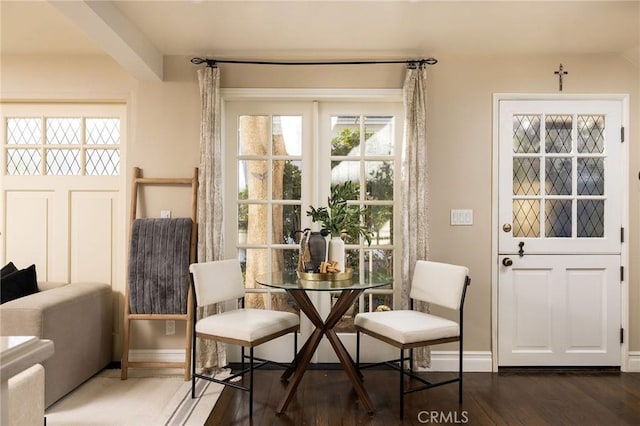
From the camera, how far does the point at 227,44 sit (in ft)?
9.89

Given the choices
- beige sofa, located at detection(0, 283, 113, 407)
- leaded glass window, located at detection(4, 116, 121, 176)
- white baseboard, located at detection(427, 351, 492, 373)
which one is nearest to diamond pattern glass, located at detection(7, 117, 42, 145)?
leaded glass window, located at detection(4, 116, 121, 176)

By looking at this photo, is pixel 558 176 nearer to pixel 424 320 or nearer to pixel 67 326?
pixel 424 320

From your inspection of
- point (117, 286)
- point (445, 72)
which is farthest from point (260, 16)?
point (117, 286)

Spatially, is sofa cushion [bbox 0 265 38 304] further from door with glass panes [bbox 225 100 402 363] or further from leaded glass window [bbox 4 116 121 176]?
door with glass panes [bbox 225 100 402 363]

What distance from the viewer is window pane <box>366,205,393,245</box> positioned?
3268 millimetres

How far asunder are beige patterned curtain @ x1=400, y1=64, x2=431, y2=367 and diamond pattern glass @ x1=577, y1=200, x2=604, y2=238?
130 cm

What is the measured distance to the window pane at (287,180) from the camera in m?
3.27

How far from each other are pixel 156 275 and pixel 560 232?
3219mm

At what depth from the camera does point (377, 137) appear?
3279 mm

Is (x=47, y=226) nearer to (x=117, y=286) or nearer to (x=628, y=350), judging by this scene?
(x=117, y=286)

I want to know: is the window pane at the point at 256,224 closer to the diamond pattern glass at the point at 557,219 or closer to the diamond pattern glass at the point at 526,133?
the diamond pattern glass at the point at 526,133

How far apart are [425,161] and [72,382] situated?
2.97 metres

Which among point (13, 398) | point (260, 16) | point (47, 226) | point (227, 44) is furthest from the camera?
point (47, 226)

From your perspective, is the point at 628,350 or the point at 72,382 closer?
the point at 72,382
